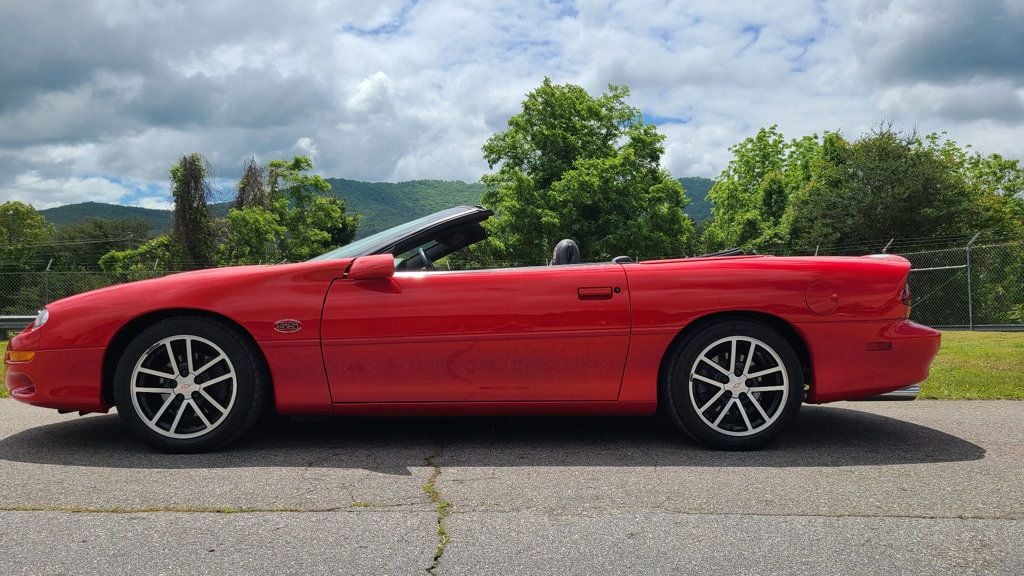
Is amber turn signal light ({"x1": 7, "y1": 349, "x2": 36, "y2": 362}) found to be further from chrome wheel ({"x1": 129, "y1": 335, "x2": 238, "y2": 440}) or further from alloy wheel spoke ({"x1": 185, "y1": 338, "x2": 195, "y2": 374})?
alloy wheel spoke ({"x1": 185, "y1": 338, "x2": 195, "y2": 374})

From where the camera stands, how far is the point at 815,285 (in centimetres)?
412

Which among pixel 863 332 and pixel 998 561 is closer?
pixel 998 561

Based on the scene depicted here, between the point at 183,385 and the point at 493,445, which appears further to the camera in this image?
the point at 493,445

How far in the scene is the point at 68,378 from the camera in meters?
4.12

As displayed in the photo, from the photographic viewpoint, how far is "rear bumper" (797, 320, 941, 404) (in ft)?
13.5

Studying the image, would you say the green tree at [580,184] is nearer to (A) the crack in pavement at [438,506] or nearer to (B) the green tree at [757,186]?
(B) the green tree at [757,186]

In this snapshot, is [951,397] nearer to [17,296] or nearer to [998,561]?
[998,561]

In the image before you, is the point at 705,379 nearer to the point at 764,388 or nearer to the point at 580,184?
the point at 764,388

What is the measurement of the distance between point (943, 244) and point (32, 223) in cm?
9056

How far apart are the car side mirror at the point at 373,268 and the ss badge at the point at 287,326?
0.35m

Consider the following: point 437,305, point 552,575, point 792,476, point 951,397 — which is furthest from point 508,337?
point 951,397

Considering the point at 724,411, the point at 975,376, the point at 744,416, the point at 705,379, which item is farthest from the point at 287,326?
the point at 975,376

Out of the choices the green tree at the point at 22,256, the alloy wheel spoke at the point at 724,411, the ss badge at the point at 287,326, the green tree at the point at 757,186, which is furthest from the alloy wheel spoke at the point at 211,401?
the green tree at the point at 757,186

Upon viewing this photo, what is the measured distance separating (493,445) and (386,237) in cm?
127
